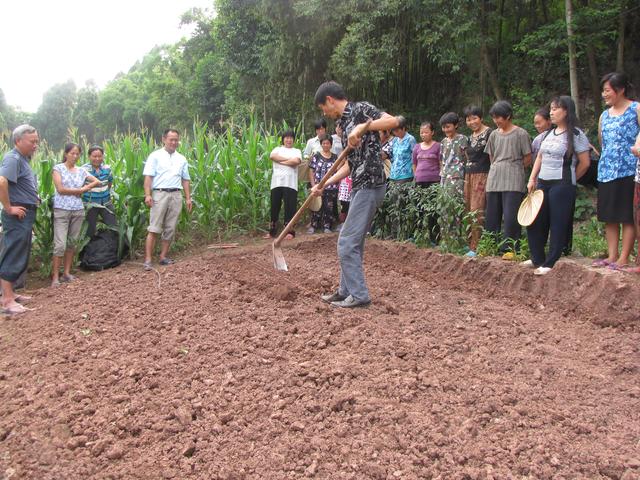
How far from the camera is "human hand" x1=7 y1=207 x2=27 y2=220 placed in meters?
4.41

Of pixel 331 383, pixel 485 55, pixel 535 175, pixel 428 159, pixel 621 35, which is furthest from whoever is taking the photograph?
pixel 485 55

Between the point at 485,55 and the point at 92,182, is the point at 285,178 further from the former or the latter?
the point at 485,55

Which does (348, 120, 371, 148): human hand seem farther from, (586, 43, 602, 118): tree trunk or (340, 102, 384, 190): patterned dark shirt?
(586, 43, 602, 118): tree trunk

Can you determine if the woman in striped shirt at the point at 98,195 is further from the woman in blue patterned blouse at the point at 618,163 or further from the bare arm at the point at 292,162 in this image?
the woman in blue patterned blouse at the point at 618,163

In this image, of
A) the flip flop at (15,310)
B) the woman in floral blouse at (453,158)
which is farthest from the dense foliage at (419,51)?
the flip flop at (15,310)

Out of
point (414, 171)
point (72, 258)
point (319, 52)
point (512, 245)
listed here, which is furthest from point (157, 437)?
point (319, 52)

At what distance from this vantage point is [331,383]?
8.55ft

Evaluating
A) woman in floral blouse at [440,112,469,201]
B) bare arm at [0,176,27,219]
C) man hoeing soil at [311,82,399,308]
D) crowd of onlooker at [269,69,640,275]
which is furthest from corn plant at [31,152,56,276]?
woman in floral blouse at [440,112,469,201]

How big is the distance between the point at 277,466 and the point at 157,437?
1.96ft

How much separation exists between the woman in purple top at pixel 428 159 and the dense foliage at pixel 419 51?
9.91ft

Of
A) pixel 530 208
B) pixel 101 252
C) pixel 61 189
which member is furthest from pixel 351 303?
pixel 101 252

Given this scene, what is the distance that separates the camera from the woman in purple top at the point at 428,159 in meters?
5.85

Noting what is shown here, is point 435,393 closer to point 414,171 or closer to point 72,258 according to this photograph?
point 414,171

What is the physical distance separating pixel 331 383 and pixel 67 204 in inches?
156
